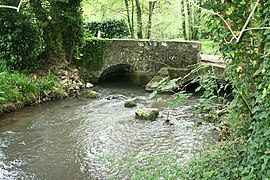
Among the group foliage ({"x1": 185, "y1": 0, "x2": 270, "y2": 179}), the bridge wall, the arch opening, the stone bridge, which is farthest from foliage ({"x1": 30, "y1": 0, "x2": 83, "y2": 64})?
foliage ({"x1": 185, "y1": 0, "x2": 270, "y2": 179})

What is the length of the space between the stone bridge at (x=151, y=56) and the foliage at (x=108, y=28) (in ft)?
10.2

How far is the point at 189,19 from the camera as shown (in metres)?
17.6

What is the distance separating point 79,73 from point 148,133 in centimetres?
636

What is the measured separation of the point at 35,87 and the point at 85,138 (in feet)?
11.6

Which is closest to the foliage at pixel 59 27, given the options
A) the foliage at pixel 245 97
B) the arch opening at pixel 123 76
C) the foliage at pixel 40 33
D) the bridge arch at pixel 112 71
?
the foliage at pixel 40 33

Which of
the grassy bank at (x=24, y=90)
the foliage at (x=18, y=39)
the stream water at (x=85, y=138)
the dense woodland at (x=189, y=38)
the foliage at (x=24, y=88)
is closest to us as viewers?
the dense woodland at (x=189, y=38)

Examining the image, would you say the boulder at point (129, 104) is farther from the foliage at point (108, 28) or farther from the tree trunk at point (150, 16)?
the tree trunk at point (150, 16)

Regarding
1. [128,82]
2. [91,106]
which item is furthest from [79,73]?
[91,106]

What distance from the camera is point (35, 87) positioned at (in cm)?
999

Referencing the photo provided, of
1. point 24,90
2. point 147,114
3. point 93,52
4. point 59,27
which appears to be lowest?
point 147,114

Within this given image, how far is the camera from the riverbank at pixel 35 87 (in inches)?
359

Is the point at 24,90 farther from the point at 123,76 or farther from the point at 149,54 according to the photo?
the point at 123,76

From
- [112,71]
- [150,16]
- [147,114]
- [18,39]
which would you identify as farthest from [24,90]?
[150,16]

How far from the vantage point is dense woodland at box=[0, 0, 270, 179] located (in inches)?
107
